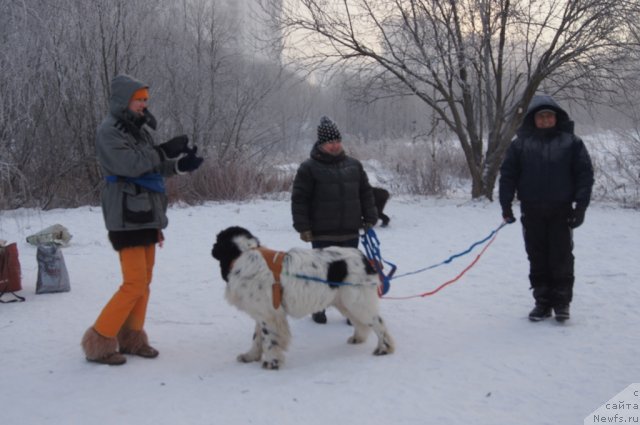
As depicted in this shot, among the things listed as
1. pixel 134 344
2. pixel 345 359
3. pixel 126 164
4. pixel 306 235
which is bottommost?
pixel 345 359

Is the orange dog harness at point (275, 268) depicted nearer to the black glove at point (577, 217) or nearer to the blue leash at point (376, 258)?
the blue leash at point (376, 258)

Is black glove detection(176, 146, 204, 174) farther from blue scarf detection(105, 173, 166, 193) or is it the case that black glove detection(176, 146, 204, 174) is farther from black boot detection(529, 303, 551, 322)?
black boot detection(529, 303, 551, 322)

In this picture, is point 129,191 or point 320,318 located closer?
point 129,191

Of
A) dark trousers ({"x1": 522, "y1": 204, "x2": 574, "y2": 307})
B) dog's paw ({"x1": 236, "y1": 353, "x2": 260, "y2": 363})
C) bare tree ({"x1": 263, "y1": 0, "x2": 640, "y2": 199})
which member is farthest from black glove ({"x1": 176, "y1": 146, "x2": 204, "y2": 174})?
bare tree ({"x1": 263, "y1": 0, "x2": 640, "y2": 199})

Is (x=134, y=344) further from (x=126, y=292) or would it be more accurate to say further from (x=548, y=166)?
(x=548, y=166)

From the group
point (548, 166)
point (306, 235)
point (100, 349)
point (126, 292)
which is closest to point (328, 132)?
point (306, 235)

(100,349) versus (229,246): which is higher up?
(229,246)

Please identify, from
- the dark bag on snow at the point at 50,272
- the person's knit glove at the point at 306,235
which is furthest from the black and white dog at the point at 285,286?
the dark bag on snow at the point at 50,272

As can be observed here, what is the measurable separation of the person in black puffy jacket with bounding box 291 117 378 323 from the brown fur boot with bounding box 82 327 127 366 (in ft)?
5.84

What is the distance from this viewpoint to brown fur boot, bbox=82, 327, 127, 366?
4.20m

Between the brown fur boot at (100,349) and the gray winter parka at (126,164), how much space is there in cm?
79

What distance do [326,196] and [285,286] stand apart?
1143 mm

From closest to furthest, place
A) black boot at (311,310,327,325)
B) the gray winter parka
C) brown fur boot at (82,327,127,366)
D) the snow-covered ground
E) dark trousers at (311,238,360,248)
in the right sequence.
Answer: the snow-covered ground < the gray winter parka < brown fur boot at (82,327,127,366) < dark trousers at (311,238,360,248) < black boot at (311,310,327,325)

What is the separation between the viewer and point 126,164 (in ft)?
13.1
